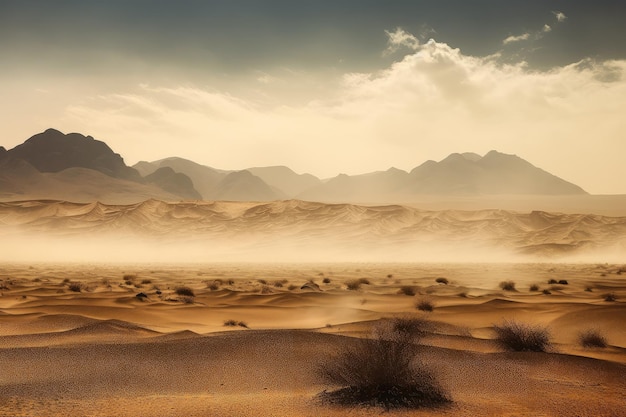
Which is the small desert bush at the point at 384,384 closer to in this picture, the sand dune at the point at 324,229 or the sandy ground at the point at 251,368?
the sandy ground at the point at 251,368

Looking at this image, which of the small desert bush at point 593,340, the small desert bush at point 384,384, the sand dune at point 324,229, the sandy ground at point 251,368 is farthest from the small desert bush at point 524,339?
the sand dune at point 324,229

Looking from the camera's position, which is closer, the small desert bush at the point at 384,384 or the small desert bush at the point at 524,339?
the small desert bush at the point at 384,384

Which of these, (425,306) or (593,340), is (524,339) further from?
(425,306)

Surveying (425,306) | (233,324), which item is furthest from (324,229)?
(233,324)

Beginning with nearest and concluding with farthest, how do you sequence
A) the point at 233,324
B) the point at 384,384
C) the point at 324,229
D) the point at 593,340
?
the point at 384,384 → the point at 593,340 → the point at 233,324 → the point at 324,229

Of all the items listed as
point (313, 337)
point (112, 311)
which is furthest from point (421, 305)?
point (112, 311)

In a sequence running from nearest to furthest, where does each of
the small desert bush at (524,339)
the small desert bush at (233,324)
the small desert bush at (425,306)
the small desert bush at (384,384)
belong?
the small desert bush at (384,384)
the small desert bush at (524,339)
the small desert bush at (233,324)
the small desert bush at (425,306)

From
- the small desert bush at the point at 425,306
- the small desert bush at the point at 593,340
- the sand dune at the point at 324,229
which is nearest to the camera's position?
the small desert bush at the point at 593,340

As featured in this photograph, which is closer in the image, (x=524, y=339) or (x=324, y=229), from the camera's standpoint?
(x=524, y=339)

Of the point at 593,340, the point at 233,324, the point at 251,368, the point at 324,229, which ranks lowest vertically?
the point at 233,324

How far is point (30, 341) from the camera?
→ 485 inches

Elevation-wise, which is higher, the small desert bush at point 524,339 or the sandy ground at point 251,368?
the small desert bush at point 524,339

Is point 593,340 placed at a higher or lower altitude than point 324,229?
lower

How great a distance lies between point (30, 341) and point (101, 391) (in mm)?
4812
